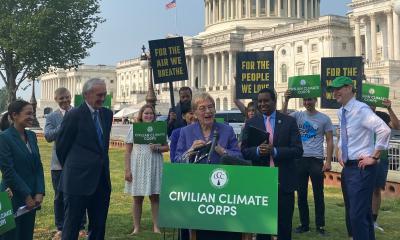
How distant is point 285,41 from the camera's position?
283 ft

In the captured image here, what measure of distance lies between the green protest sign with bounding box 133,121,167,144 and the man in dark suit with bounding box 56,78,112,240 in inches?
74.4

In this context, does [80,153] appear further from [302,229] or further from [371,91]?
[371,91]

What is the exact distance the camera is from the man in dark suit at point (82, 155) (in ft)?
19.4

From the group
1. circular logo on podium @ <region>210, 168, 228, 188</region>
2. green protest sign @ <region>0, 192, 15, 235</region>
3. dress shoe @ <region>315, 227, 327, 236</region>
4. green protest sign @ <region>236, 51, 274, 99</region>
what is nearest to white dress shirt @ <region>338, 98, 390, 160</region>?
circular logo on podium @ <region>210, 168, 228, 188</region>

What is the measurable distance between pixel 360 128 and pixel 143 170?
3.52 metres

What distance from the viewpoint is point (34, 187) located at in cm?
609

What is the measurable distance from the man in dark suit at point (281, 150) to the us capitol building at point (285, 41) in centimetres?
4567

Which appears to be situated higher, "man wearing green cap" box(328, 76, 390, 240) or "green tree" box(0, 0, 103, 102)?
"green tree" box(0, 0, 103, 102)

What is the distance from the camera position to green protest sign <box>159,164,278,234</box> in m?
4.72

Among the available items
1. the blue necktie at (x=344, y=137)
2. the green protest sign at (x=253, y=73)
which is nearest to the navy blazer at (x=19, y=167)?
the blue necktie at (x=344, y=137)

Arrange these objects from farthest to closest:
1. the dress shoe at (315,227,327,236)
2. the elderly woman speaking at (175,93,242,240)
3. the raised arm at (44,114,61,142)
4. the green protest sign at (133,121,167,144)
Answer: the dress shoe at (315,227,327,236) → the green protest sign at (133,121,167,144) → the raised arm at (44,114,61,142) → the elderly woman speaking at (175,93,242,240)

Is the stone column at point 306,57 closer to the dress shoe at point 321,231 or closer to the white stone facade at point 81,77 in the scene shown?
the white stone facade at point 81,77

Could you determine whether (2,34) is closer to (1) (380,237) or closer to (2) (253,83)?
(2) (253,83)

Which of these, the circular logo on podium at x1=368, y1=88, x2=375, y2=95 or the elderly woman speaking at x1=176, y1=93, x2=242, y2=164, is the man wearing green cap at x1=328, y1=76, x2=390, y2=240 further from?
the circular logo on podium at x1=368, y1=88, x2=375, y2=95
